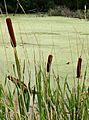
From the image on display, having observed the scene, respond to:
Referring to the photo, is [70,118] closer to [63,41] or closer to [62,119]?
[62,119]

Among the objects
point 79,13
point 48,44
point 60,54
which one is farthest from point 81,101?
point 79,13

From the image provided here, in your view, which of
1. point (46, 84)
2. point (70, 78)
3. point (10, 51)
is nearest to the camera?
point (46, 84)

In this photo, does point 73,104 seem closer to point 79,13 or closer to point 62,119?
point 62,119

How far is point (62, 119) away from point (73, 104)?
1.5 inches

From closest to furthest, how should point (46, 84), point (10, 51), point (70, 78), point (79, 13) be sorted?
1. point (46, 84)
2. point (70, 78)
3. point (10, 51)
4. point (79, 13)

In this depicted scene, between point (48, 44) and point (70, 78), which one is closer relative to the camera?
point (70, 78)

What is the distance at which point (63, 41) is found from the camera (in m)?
3.98

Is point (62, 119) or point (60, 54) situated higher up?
point (62, 119)

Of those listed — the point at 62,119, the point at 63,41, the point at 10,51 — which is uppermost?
the point at 62,119

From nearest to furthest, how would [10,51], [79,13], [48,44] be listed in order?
[10,51] → [48,44] → [79,13]

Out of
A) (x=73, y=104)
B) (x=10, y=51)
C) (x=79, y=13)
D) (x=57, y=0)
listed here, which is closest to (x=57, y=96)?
(x=73, y=104)

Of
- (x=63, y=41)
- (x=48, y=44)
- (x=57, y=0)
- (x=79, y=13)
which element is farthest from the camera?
(x=57, y=0)

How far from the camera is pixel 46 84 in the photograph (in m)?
0.78

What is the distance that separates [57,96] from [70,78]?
1.28 m
